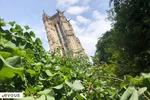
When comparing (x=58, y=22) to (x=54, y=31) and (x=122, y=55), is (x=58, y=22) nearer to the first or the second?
(x=54, y=31)

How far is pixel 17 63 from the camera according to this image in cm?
78

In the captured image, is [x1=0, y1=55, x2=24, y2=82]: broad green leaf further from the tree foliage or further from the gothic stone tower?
the gothic stone tower

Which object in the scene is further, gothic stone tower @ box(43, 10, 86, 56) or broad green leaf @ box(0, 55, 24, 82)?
gothic stone tower @ box(43, 10, 86, 56)

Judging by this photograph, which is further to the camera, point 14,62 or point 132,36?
point 132,36

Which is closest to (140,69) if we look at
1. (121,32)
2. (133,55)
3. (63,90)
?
(133,55)

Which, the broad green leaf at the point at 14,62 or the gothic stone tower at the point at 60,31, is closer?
the broad green leaf at the point at 14,62

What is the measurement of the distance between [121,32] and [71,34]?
40541 millimetres

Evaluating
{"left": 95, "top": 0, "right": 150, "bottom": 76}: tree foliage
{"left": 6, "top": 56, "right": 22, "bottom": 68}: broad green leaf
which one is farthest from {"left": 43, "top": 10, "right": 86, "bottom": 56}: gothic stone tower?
{"left": 6, "top": 56, "right": 22, "bottom": 68}: broad green leaf

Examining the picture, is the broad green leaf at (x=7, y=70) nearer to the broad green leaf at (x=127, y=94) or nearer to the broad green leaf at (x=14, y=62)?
the broad green leaf at (x=14, y=62)

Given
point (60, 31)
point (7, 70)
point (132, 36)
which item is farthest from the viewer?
point (60, 31)

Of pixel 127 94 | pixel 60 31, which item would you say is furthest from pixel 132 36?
pixel 60 31

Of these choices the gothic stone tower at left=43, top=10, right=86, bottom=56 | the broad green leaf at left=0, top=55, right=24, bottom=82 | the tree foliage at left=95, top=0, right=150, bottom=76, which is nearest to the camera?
the broad green leaf at left=0, top=55, right=24, bottom=82

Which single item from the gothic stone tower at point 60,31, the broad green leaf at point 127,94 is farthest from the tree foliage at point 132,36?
the gothic stone tower at point 60,31

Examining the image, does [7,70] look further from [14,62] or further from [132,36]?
[132,36]
